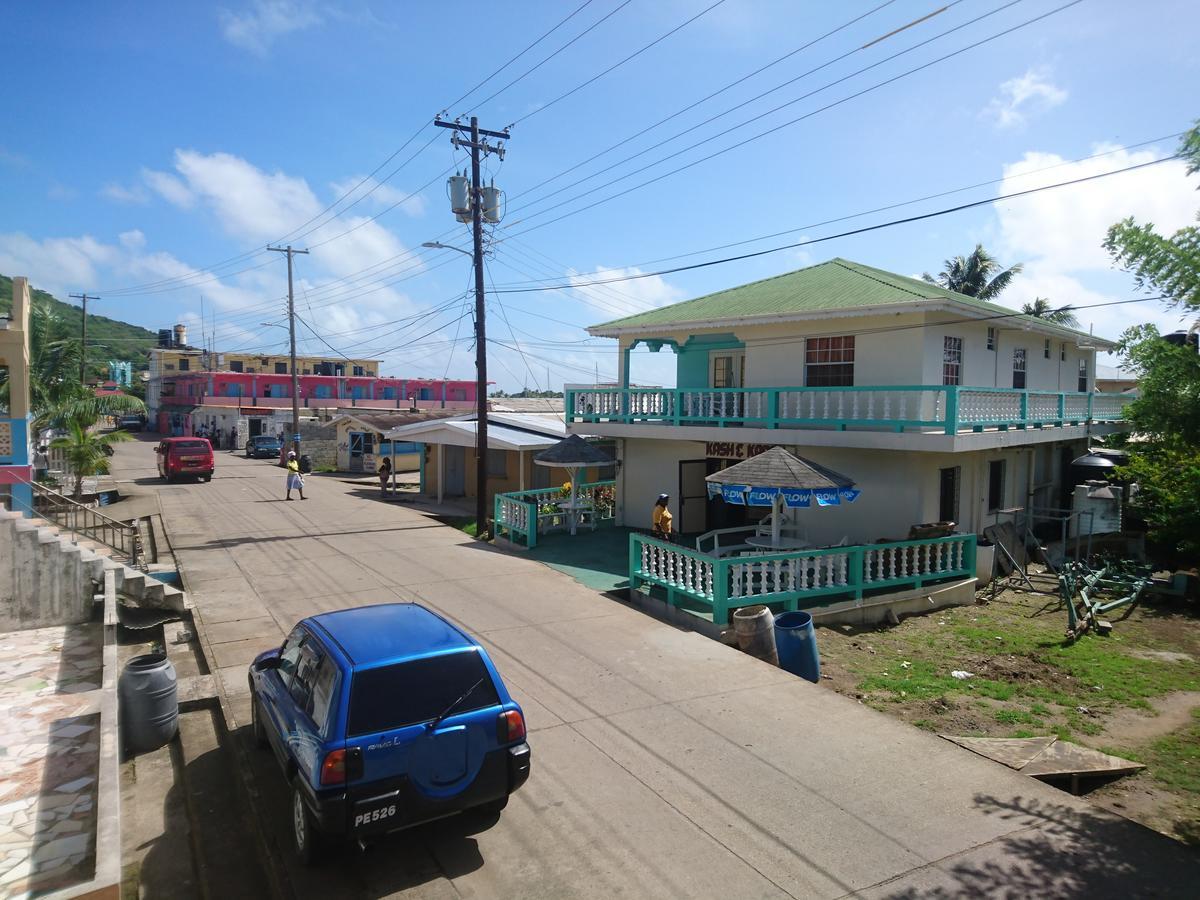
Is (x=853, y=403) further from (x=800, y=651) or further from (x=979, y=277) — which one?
(x=979, y=277)

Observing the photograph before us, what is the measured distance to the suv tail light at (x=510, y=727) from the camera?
568 centimetres

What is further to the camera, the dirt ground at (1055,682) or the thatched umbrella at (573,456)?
the thatched umbrella at (573,456)

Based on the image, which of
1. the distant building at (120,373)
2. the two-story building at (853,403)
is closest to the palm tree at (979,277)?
the two-story building at (853,403)

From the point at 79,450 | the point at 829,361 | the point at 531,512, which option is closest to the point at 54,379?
the point at 79,450

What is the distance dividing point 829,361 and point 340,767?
14.1 metres

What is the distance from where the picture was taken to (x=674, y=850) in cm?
578

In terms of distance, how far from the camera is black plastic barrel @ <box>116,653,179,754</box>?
25.9 ft

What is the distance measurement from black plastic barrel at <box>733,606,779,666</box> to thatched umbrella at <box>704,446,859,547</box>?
2.42 m

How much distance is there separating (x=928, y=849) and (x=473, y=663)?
12.0ft

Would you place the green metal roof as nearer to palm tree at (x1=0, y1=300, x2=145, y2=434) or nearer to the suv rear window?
the suv rear window

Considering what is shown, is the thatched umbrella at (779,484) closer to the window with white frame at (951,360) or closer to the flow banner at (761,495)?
the flow banner at (761,495)

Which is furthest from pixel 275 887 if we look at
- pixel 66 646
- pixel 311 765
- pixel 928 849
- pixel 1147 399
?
pixel 1147 399

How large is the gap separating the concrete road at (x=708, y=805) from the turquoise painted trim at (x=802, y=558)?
88cm

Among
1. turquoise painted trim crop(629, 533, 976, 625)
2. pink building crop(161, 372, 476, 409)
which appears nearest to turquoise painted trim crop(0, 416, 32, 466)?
turquoise painted trim crop(629, 533, 976, 625)
